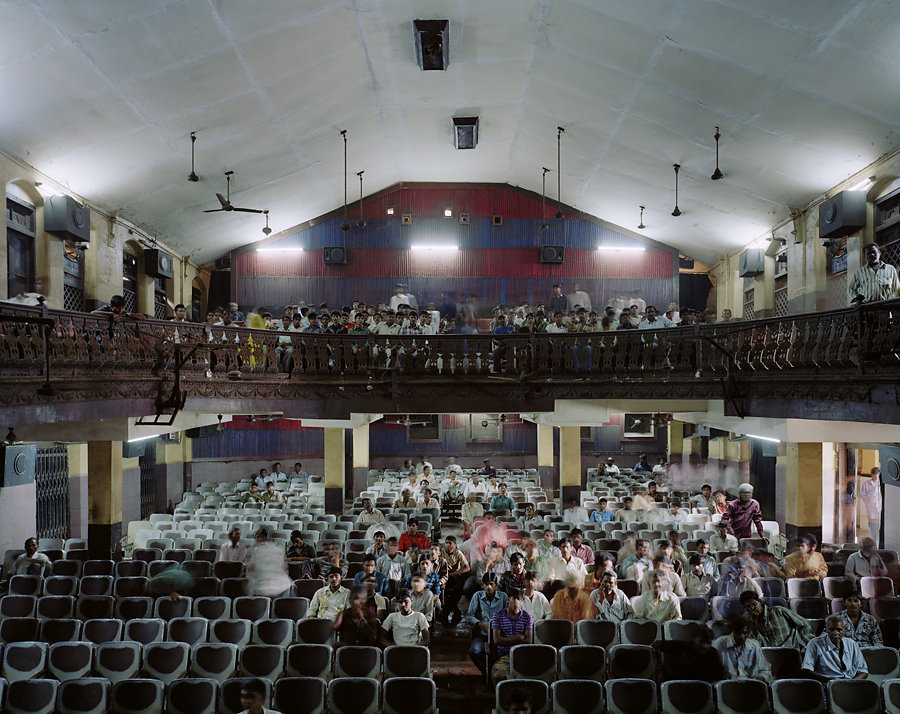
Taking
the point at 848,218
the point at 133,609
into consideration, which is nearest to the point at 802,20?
the point at 848,218

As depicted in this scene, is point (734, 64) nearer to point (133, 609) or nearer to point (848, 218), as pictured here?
point (848, 218)

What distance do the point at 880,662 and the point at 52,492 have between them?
14.9 m

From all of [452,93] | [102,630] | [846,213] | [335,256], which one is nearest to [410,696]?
Result: [102,630]

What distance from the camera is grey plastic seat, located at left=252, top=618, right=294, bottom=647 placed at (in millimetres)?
6945

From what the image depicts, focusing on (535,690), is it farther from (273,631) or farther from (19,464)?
(19,464)

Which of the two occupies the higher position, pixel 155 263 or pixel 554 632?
pixel 155 263

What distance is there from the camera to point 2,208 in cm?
1038

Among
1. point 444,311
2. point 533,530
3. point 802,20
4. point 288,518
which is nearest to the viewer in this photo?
point 802,20

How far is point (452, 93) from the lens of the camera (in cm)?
1469

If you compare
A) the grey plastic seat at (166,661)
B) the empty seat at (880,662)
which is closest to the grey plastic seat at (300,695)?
the grey plastic seat at (166,661)

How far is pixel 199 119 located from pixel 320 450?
12768 mm

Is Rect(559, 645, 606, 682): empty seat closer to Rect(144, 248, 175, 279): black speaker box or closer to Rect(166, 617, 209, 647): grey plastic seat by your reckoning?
Rect(166, 617, 209, 647): grey plastic seat

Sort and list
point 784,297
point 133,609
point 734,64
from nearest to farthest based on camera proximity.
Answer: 1. point 133,609
2. point 734,64
3. point 784,297

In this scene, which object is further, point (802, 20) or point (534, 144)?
point (534, 144)
